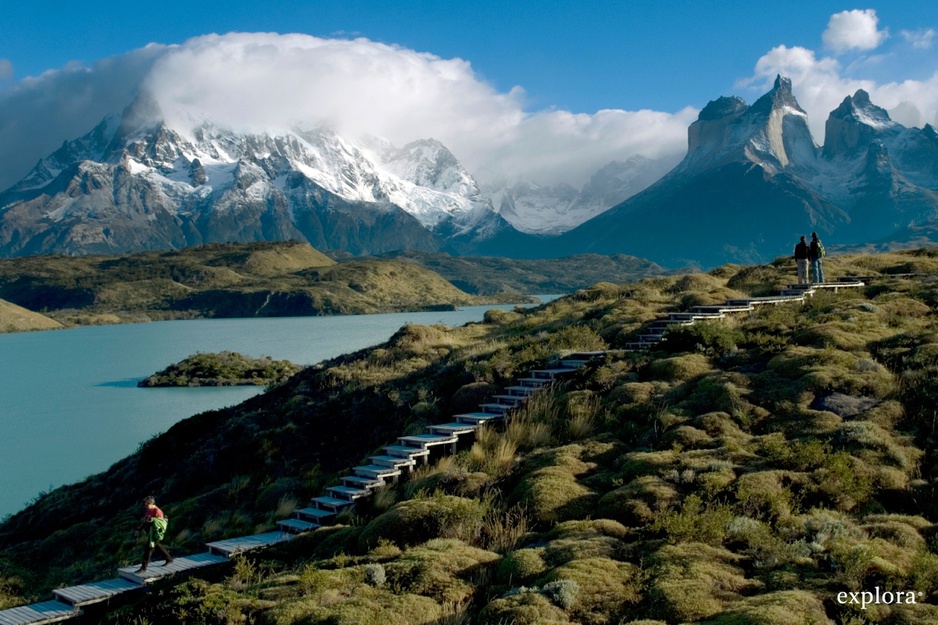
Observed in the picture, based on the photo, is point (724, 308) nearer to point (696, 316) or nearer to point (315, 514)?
point (696, 316)

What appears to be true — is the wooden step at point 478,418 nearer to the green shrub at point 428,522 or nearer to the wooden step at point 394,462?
the wooden step at point 394,462

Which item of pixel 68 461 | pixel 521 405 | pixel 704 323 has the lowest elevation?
pixel 68 461

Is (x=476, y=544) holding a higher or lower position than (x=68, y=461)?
higher

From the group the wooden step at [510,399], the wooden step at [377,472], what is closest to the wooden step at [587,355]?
the wooden step at [510,399]

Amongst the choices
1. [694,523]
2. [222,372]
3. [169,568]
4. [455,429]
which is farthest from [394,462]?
[222,372]

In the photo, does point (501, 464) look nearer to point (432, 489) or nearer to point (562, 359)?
point (432, 489)

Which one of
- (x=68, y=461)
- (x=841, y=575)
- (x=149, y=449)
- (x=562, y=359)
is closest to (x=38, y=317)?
(x=68, y=461)
